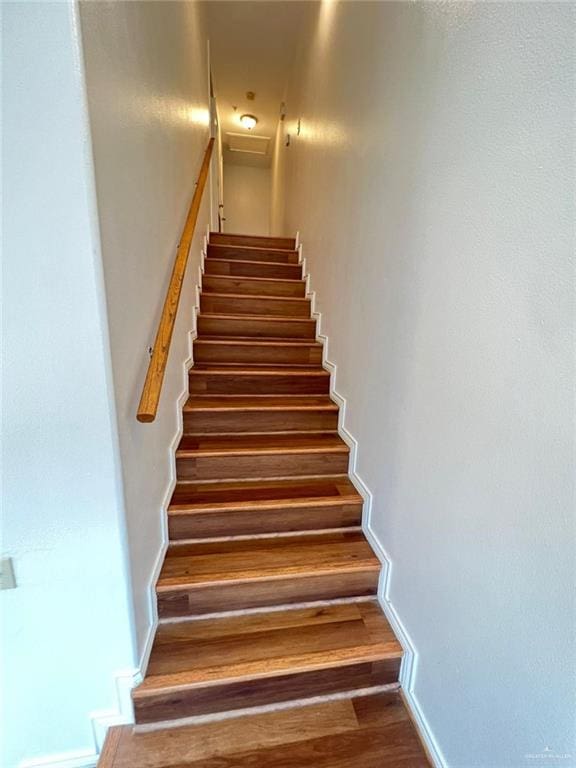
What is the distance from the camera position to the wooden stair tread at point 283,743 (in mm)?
1060

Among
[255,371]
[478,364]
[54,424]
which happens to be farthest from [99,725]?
[255,371]

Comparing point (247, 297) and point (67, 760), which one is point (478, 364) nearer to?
point (67, 760)

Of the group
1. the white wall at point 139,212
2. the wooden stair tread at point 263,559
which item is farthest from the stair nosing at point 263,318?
the wooden stair tread at point 263,559

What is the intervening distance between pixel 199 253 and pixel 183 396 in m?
1.46

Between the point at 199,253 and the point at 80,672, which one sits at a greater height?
the point at 199,253

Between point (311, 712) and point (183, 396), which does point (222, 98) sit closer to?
point (183, 396)

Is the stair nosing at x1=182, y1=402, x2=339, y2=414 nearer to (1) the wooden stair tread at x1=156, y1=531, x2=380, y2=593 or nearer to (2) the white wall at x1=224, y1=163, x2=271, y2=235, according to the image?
(1) the wooden stair tread at x1=156, y1=531, x2=380, y2=593

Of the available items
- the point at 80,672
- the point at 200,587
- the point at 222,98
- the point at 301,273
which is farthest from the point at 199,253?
the point at 222,98

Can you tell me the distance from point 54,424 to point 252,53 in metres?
5.10

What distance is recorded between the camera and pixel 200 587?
1.38 meters

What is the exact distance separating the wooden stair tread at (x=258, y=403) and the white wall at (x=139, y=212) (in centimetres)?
21

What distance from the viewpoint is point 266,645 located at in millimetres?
1298

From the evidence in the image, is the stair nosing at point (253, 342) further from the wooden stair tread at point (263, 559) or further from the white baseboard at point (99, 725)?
the white baseboard at point (99, 725)

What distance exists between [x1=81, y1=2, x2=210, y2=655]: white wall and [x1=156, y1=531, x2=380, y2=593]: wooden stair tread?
0.12 m
